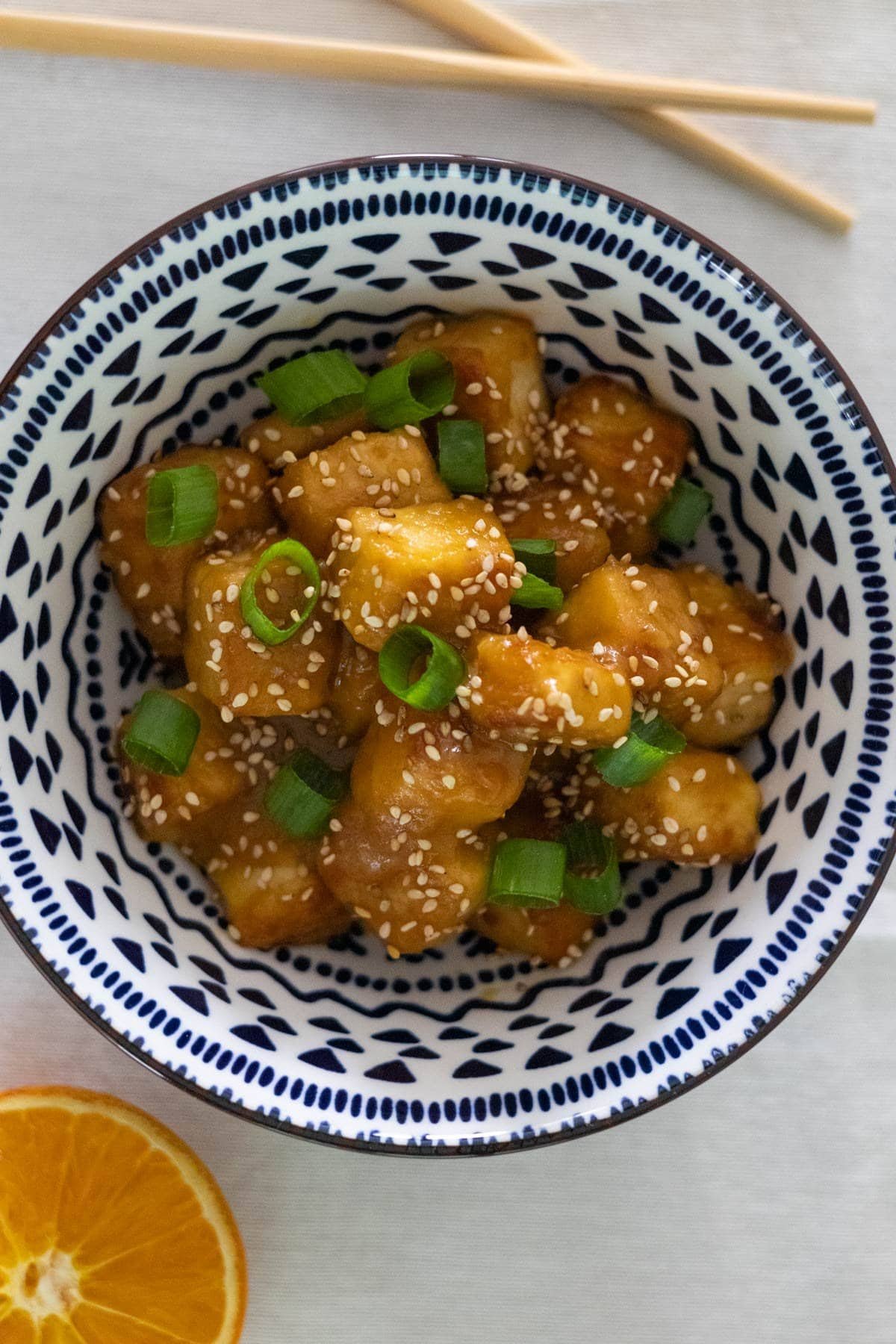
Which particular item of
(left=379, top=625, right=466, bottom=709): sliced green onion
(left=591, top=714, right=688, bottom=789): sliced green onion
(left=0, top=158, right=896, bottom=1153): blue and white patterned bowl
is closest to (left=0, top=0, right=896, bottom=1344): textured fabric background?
(left=0, top=158, right=896, bottom=1153): blue and white patterned bowl

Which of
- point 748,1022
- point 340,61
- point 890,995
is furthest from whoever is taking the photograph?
point 890,995

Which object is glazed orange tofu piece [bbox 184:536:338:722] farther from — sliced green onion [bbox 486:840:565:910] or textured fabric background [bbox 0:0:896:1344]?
textured fabric background [bbox 0:0:896:1344]

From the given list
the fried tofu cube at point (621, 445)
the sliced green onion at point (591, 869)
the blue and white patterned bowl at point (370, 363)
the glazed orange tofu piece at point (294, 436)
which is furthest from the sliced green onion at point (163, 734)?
the fried tofu cube at point (621, 445)

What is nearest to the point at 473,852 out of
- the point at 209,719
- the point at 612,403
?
the point at 209,719

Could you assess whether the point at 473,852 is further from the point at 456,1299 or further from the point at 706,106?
the point at 706,106

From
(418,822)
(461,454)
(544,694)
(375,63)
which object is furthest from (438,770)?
(375,63)

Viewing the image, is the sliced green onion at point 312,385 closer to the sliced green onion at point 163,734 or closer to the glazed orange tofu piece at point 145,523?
the glazed orange tofu piece at point 145,523
